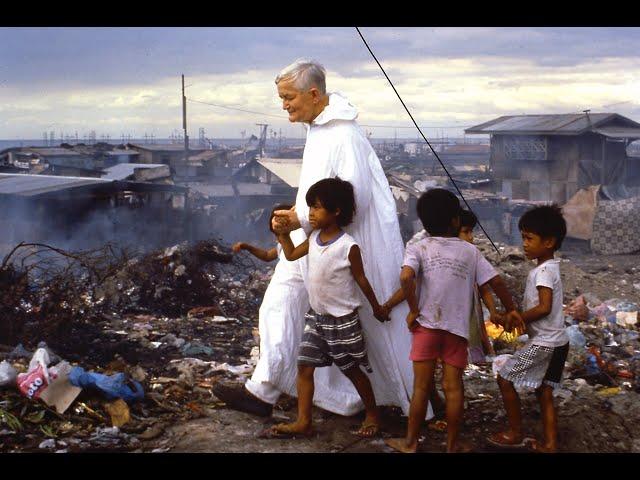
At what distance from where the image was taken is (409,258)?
12.5 ft

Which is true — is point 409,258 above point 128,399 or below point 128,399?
above

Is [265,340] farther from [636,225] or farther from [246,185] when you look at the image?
[246,185]

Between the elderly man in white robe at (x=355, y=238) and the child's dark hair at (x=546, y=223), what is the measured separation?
2.32ft

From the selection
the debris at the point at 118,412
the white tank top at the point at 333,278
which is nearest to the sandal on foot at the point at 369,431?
the white tank top at the point at 333,278

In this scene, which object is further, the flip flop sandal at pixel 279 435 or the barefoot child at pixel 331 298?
the flip flop sandal at pixel 279 435

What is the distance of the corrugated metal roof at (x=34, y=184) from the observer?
15000mm

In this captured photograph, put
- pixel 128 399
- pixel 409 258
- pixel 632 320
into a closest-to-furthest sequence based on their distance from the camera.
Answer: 1. pixel 409 258
2. pixel 128 399
3. pixel 632 320

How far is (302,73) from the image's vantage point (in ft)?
13.8

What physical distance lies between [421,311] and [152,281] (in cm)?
576

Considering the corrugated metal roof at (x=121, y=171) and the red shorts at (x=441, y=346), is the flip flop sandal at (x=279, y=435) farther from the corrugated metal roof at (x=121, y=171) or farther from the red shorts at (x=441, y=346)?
the corrugated metal roof at (x=121, y=171)

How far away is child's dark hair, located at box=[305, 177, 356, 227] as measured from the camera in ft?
12.9

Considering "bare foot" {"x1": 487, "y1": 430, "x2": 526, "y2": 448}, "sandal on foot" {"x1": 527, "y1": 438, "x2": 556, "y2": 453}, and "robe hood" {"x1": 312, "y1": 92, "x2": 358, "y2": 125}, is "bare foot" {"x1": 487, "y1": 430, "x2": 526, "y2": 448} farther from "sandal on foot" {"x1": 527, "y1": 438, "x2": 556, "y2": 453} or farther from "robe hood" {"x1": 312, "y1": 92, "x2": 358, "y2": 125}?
"robe hood" {"x1": 312, "y1": 92, "x2": 358, "y2": 125}

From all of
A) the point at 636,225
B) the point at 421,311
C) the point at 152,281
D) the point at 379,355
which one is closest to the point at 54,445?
the point at 379,355

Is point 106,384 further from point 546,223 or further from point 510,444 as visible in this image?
point 546,223
